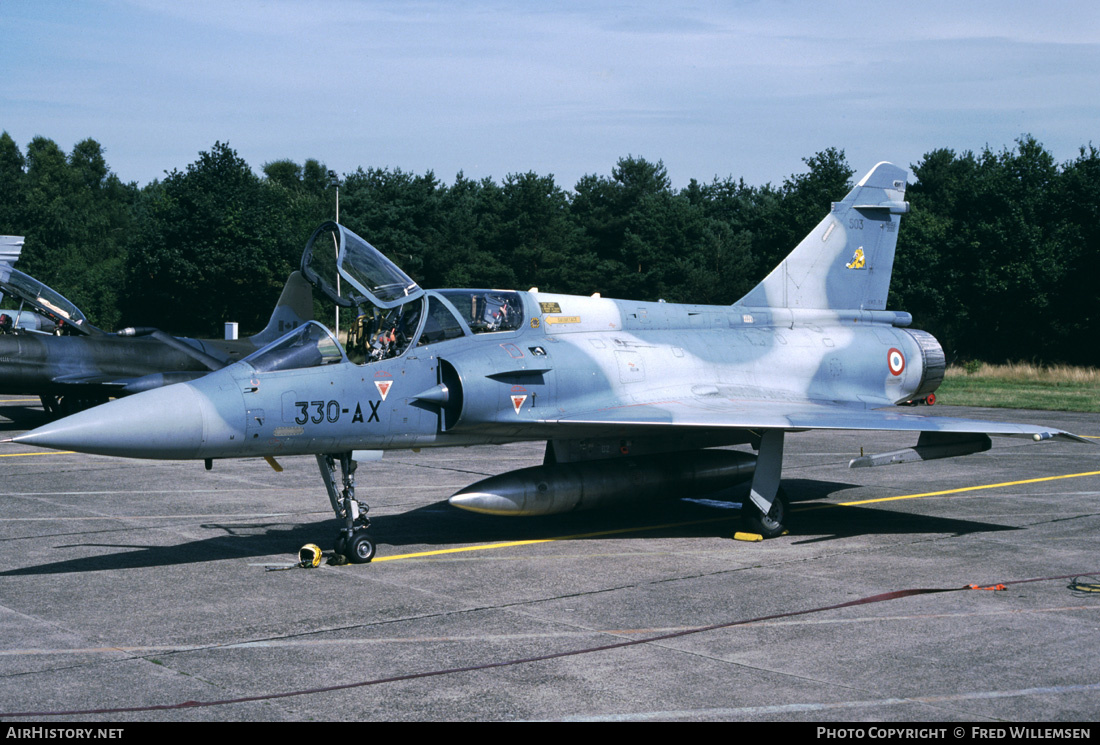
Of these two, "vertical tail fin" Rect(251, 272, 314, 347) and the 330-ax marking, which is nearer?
the 330-ax marking

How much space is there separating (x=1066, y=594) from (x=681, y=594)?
3540mm

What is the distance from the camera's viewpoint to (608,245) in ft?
241

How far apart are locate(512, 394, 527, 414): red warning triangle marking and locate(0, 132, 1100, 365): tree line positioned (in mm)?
45913

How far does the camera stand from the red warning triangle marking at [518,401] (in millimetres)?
11156

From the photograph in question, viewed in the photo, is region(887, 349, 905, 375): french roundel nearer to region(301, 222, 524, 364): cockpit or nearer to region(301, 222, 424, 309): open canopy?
region(301, 222, 524, 364): cockpit

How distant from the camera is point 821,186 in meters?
69.4

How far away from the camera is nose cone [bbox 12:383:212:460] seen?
838 centimetres

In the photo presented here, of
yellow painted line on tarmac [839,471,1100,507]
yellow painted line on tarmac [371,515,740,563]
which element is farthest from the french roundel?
yellow painted line on tarmac [371,515,740,563]

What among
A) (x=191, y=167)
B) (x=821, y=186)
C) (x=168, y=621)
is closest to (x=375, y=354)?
(x=168, y=621)

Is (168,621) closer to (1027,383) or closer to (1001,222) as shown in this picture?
(1027,383)

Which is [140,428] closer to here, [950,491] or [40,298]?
[950,491]

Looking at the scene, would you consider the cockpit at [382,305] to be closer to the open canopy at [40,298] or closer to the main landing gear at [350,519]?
the main landing gear at [350,519]

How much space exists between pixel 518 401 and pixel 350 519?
2266 mm

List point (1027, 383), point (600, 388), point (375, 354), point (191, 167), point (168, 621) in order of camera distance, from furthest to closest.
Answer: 1. point (191, 167)
2. point (1027, 383)
3. point (600, 388)
4. point (375, 354)
5. point (168, 621)
